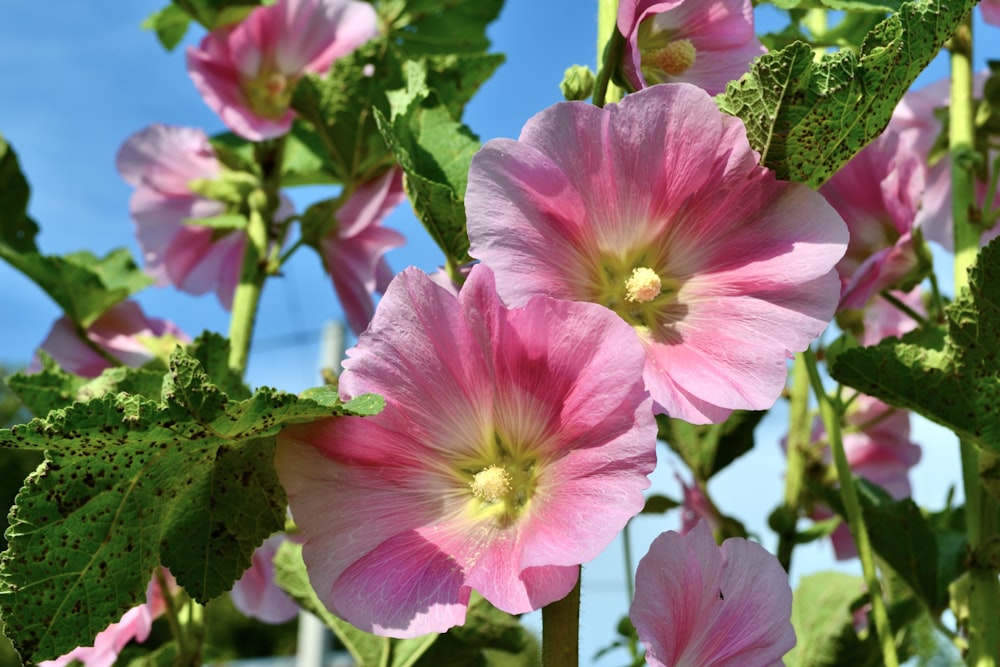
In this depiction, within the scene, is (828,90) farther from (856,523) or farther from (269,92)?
(269,92)

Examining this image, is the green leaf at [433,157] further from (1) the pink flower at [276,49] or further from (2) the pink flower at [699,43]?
(1) the pink flower at [276,49]

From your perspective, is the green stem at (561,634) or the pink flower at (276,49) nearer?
the green stem at (561,634)

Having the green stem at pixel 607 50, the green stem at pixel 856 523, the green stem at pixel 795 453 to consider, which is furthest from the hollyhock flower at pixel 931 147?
the green stem at pixel 607 50

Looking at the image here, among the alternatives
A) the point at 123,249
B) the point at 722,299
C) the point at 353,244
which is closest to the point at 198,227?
the point at 123,249

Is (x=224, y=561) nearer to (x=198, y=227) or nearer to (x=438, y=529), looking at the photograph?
(x=438, y=529)

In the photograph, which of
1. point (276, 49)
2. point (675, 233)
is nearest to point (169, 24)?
point (276, 49)

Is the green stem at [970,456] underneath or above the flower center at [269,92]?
underneath
